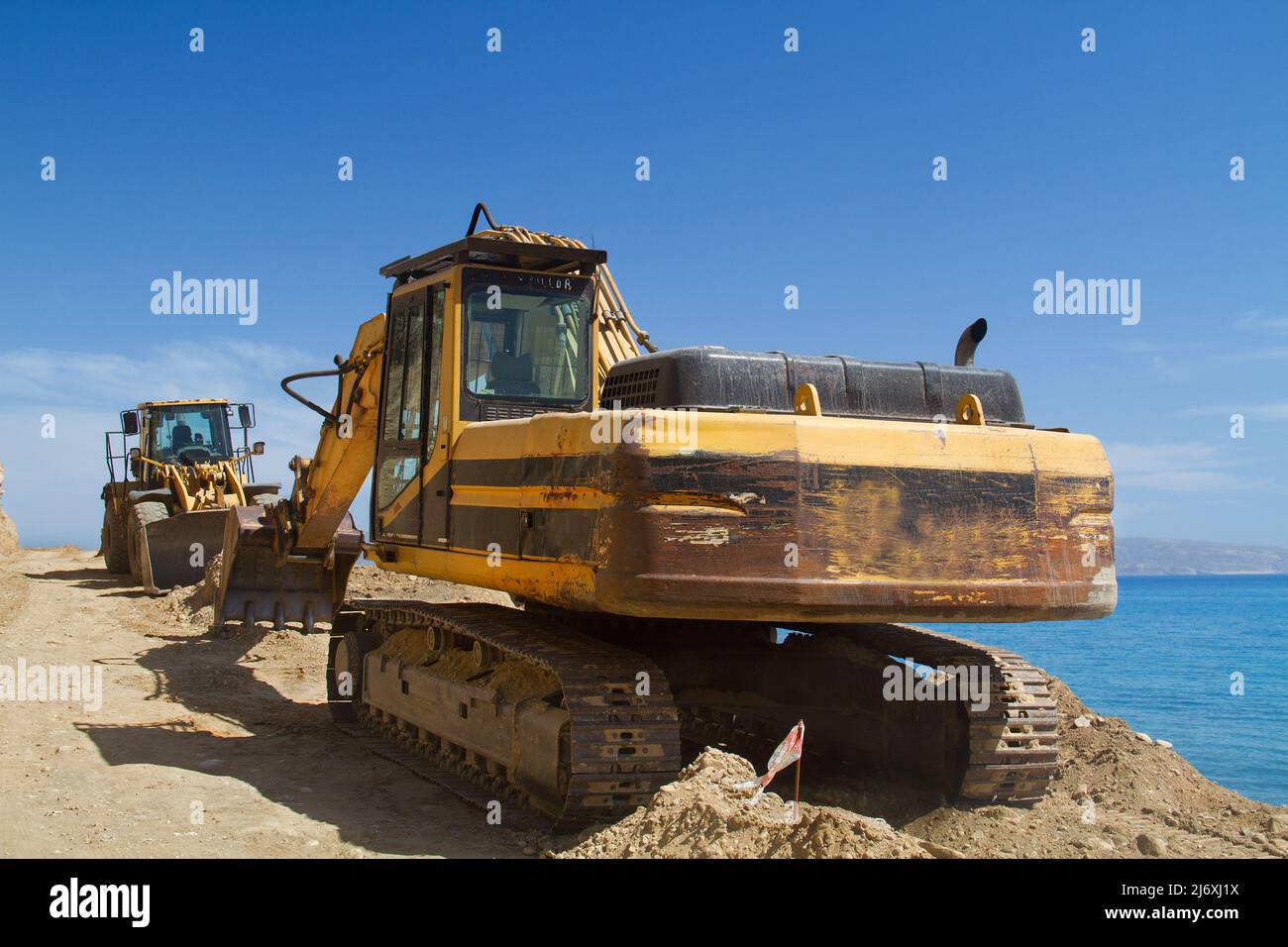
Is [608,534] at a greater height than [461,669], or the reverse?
[608,534]

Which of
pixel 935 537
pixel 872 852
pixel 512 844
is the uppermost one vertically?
pixel 935 537

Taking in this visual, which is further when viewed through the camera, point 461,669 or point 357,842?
point 461,669

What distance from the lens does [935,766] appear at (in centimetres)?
689

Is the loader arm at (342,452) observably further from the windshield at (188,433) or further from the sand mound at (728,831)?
the windshield at (188,433)

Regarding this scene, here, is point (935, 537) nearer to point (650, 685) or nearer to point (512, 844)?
point (650, 685)

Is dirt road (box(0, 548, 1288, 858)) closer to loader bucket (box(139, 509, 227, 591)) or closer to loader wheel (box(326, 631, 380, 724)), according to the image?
loader wheel (box(326, 631, 380, 724))

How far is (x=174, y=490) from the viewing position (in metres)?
20.4

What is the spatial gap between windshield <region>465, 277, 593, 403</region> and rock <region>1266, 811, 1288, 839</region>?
15.5ft

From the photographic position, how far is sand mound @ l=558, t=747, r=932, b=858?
4.75m
